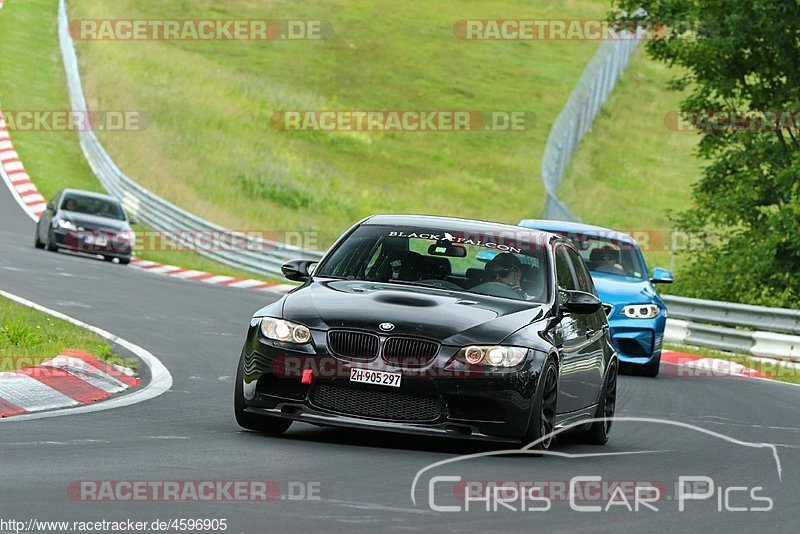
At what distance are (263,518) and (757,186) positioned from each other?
81.4ft

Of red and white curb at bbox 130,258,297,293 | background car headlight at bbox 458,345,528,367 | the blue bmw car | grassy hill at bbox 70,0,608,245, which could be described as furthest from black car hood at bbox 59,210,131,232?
background car headlight at bbox 458,345,528,367

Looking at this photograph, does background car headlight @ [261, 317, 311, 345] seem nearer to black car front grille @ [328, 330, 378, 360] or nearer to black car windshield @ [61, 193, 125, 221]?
black car front grille @ [328, 330, 378, 360]

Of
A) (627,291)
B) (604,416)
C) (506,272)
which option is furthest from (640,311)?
(506,272)

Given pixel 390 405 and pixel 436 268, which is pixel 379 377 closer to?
pixel 390 405

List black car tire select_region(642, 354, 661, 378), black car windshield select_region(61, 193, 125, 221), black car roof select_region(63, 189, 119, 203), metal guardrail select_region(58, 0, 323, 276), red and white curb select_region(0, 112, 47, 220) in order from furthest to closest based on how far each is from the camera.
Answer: red and white curb select_region(0, 112, 47, 220), metal guardrail select_region(58, 0, 323, 276), black car roof select_region(63, 189, 119, 203), black car windshield select_region(61, 193, 125, 221), black car tire select_region(642, 354, 661, 378)

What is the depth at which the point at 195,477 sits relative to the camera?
8.19m

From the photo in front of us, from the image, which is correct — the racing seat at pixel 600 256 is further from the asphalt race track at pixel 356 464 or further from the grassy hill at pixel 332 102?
the grassy hill at pixel 332 102

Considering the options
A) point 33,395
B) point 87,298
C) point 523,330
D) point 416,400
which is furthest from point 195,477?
point 87,298

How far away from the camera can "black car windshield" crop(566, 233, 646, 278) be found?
1961cm

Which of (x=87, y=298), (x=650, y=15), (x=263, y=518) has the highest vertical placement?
(x=650, y=15)

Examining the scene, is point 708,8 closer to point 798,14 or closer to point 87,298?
point 798,14

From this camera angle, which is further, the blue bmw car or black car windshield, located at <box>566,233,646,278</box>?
black car windshield, located at <box>566,233,646,278</box>

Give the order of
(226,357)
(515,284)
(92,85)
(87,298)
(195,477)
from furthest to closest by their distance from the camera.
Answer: (92,85) < (87,298) < (226,357) < (515,284) < (195,477)

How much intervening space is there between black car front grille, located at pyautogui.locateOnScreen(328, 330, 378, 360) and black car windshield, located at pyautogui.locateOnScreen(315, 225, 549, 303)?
1.14 metres
